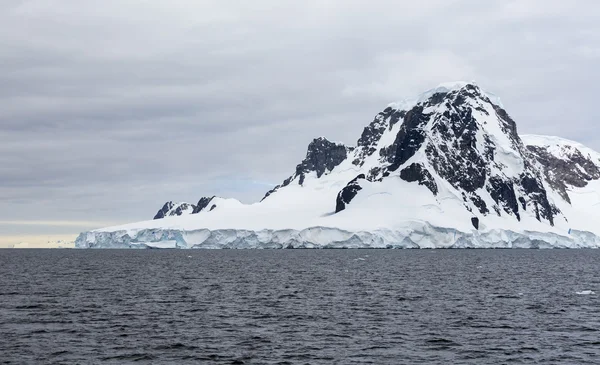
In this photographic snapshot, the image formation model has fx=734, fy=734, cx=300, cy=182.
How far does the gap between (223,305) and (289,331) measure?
1592cm

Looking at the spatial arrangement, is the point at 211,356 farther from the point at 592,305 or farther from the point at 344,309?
the point at 592,305

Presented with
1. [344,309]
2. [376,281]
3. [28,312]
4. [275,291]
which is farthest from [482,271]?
[28,312]

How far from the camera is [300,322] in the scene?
5419 centimetres

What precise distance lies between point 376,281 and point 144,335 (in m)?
49.3

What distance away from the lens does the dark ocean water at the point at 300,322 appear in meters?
41.6

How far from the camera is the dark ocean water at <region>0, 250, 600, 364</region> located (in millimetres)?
41594

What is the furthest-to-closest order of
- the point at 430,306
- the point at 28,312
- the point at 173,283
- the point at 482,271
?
the point at 482,271, the point at 173,283, the point at 430,306, the point at 28,312

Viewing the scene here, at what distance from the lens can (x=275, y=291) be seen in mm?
79125

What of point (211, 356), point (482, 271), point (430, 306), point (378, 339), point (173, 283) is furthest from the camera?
point (482, 271)

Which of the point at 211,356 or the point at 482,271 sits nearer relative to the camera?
the point at 211,356

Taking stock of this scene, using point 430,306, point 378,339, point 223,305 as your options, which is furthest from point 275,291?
point 378,339

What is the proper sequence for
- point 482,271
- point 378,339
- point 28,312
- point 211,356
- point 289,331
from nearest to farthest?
1. point 211,356
2. point 378,339
3. point 289,331
4. point 28,312
5. point 482,271

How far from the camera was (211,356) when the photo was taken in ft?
136

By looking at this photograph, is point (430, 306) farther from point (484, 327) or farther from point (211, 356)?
point (211, 356)
